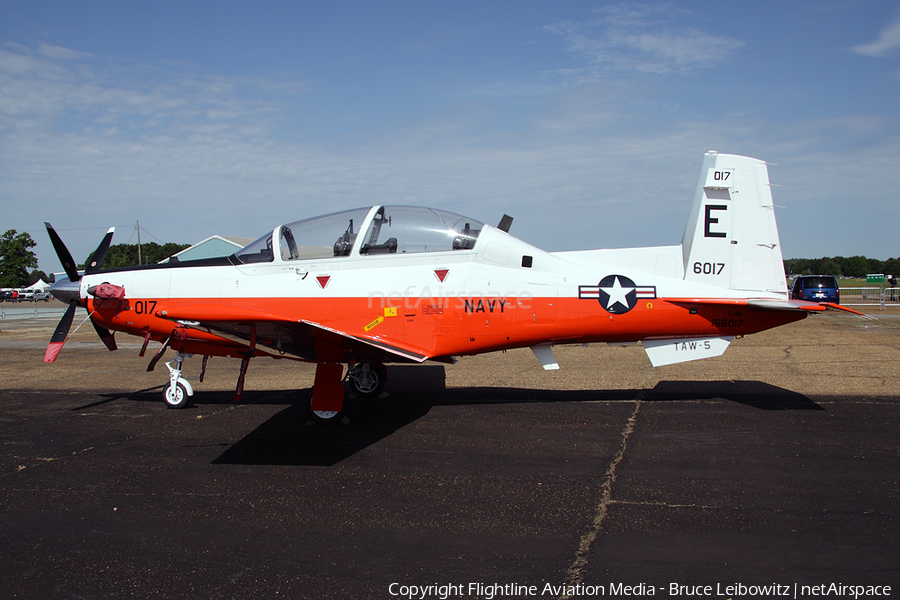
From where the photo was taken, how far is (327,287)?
7105 millimetres

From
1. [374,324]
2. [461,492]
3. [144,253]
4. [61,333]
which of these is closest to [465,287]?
[374,324]

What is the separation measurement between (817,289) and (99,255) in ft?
100

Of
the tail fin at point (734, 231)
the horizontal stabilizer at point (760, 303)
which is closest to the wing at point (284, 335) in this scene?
the horizontal stabilizer at point (760, 303)

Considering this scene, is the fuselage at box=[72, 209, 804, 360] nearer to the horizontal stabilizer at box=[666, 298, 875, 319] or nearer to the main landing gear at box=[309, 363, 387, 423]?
the horizontal stabilizer at box=[666, 298, 875, 319]

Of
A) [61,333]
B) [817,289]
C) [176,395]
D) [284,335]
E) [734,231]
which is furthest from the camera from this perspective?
[817,289]

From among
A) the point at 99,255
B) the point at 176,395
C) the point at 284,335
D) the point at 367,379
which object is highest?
the point at 99,255

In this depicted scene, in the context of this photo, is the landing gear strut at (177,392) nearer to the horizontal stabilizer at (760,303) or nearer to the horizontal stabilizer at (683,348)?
the horizontal stabilizer at (683,348)

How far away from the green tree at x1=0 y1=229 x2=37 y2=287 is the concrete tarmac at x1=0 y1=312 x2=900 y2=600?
299 feet

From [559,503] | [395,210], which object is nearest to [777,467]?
[559,503]

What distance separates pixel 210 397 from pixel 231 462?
356 centimetres

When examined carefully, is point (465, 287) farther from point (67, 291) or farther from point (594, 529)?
point (67, 291)

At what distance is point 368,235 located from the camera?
7.13 m

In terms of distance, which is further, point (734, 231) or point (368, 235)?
point (734, 231)

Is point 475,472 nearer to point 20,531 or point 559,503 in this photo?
point 559,503
